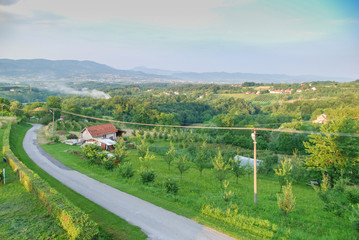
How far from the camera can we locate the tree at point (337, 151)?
20.5 m

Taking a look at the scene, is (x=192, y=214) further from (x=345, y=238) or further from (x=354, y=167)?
(x=354, y=167)

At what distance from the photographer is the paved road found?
34.3 ft

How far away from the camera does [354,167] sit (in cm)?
2078

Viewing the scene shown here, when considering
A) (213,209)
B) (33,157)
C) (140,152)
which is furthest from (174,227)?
(33,157)

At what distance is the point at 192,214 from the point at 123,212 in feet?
12.8

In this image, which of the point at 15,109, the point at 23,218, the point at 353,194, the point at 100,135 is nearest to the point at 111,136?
the point at 100,135

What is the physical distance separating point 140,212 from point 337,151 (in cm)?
1916

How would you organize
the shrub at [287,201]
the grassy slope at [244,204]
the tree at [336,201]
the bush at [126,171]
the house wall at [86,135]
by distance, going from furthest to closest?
the house wall at [86,135], the bush at [126,171], the tree at [336,201], the shrub at [287,201], the grassy slope at [244,204]

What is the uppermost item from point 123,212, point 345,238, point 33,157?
point 345,238

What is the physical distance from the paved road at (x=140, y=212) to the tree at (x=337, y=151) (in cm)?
1586

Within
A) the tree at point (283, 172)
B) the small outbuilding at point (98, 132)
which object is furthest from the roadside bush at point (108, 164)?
the small outbuilding at point (98, 132)

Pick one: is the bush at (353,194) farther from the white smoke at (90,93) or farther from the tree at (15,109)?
the white smoke at (90,93)

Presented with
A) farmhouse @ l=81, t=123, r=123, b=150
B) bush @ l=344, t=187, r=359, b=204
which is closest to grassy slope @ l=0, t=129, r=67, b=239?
bush @ l=344, t=187, r=359, b=204

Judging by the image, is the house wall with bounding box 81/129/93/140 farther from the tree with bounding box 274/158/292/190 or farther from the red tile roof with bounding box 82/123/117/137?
the tree with bounding box 274/158/292/190
